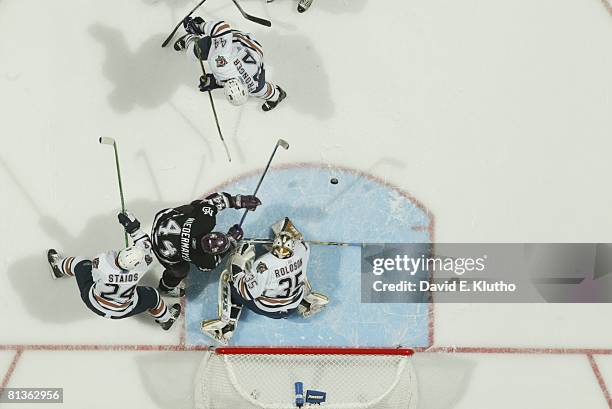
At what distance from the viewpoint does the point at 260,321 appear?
19.0 ft

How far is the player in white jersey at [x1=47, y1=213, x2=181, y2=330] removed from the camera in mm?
4922

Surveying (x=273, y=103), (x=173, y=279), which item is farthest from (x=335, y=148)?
(x=173, y=279)

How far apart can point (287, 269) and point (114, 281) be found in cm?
110

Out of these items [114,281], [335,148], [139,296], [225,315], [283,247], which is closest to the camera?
[114,281]

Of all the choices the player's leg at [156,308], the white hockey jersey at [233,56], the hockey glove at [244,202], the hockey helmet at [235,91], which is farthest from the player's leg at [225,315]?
the white hockey jersey at [233,56]

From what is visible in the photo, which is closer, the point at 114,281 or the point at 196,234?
the point at 114,281

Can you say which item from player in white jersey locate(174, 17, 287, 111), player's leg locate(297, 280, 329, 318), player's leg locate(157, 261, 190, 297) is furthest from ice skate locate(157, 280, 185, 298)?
player in white jersey locate(174, 17, 287, 111)

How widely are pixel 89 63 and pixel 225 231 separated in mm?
1680

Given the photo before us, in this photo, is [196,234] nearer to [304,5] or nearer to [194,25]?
[194,25]

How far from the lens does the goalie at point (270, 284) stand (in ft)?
16.7

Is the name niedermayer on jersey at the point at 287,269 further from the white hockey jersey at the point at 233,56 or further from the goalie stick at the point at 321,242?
the white hockey jersey at the point at 233,56

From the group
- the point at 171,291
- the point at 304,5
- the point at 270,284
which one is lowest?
the point at 270,284

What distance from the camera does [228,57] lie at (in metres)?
5.20

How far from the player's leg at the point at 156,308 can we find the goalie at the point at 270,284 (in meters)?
0.26
